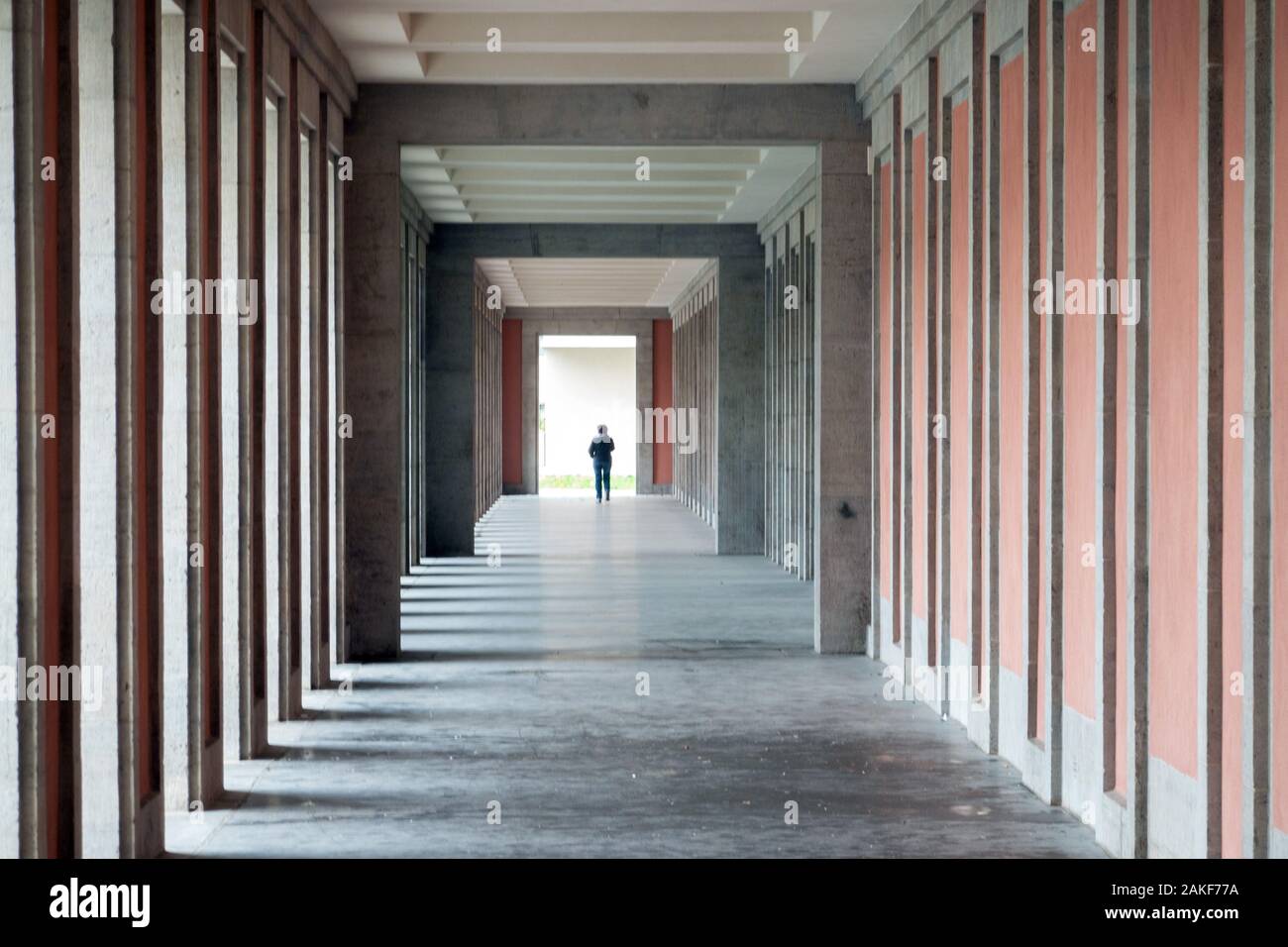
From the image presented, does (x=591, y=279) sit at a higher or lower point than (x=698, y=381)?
higher

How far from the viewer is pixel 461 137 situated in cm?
1368

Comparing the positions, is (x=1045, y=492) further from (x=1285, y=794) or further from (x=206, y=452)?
(x=206, y=452)

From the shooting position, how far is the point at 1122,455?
764 centimetres

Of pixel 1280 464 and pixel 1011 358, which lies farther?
pixel 1011 358

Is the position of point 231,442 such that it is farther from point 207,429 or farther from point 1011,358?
point 1011,358

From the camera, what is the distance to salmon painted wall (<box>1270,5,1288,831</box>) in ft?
18.9

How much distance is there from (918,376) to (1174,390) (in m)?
5.24

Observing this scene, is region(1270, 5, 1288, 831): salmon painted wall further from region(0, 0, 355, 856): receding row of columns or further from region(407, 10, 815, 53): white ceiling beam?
region(407, 10, 815, 53): white ceiling beam

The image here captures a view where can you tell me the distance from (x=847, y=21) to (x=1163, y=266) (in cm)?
541

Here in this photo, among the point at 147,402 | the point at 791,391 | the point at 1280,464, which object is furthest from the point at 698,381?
the point at 1280,464
